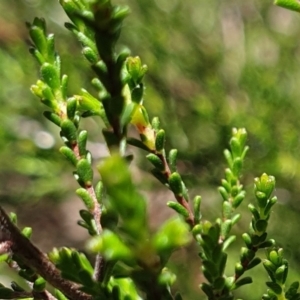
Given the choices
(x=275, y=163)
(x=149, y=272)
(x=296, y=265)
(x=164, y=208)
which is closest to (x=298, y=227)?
(x=296, y=265)

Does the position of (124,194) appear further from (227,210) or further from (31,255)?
(227,210)

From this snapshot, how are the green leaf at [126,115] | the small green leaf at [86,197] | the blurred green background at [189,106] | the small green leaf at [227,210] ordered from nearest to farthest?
the green leaf at [126,115] → the small green leaf at [86,197] → the small green leaf at [227,210] → the blurred green background at [189,106]

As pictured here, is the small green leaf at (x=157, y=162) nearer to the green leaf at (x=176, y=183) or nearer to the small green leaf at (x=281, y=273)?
the green leaf at (x=176, y=183)

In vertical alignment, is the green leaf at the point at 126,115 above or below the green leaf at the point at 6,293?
above

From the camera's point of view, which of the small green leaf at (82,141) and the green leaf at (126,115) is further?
the small green leaf at (82,141)

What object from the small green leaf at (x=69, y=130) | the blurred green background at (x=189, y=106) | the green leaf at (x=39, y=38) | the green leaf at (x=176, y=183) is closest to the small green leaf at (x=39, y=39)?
the green leaf at (x=39, y=38)

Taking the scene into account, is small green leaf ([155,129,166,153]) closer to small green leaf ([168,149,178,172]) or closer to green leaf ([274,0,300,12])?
small green leaf ([168,149,178,172])
